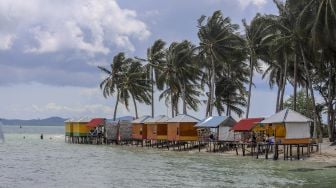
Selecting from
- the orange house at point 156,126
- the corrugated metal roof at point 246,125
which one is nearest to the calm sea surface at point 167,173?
the corrugated metal roof at point 246,125

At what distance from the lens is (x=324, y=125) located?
6938 cm

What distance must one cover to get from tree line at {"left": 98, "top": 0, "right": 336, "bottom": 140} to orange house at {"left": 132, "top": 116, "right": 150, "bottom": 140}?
5469 millimetres

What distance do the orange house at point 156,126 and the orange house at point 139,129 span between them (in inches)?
35.6

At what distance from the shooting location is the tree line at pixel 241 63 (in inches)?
1826

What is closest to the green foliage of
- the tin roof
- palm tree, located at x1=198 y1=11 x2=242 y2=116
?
palm tree, located at x1=198 y1=11 x2=242 y2=116

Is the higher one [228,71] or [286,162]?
[228,71]

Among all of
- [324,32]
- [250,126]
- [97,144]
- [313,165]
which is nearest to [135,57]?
[97,144]

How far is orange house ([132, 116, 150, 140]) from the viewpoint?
66.4m

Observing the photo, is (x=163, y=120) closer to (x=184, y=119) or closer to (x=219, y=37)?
(x=184, y=119)

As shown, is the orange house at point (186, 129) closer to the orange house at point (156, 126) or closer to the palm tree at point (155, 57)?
the orange house at point (156, 126)

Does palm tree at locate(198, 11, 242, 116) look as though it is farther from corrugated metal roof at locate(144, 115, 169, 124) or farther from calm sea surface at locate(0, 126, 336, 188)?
calm sea surface at locate(0, 126, 336, 188)

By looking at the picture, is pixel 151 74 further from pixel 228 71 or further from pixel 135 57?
pixel 228 71

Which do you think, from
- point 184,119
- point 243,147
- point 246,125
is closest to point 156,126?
point 184,119

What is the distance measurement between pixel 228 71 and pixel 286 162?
33.6 m
